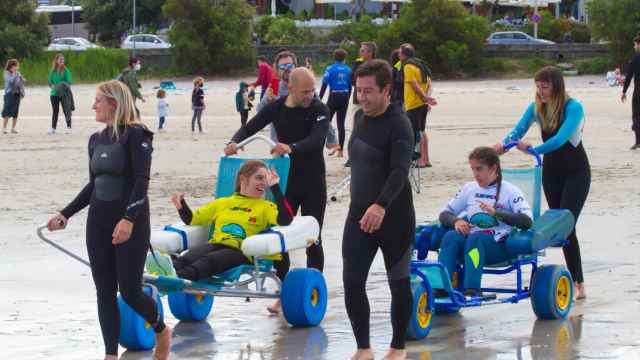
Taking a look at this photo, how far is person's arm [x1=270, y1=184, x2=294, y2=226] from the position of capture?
8.62 metres

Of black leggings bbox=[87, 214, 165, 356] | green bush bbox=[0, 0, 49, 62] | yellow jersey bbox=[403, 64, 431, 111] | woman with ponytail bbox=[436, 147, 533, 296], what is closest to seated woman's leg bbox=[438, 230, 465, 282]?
woman with ponytail bbox=[436, 147, 533, 296]

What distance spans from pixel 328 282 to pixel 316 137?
5.39 feet

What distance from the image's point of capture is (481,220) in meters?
8.66

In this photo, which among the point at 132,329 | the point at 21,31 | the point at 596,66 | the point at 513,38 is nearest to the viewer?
the point at 132,329

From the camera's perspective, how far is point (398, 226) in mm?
7301

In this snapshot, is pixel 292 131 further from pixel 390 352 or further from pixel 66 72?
pixel 66 72

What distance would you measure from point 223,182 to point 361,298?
7.00 feet

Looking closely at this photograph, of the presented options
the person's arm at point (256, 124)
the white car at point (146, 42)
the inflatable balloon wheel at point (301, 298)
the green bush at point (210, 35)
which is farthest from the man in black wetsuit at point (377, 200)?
Answer: the white car at point (146, 42)

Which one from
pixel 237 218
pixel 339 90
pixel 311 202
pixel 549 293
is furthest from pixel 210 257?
pixel 339 90

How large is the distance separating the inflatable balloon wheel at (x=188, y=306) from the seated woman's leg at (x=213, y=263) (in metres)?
0.40

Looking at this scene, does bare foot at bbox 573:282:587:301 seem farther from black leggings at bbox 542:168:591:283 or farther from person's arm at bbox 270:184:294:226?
person's arm at bbox 270:184:294:226

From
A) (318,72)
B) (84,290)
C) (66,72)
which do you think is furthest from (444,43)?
(84,290)

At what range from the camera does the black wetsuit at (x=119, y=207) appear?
711cm

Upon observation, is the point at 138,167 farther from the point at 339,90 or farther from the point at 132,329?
the point at 339,90
